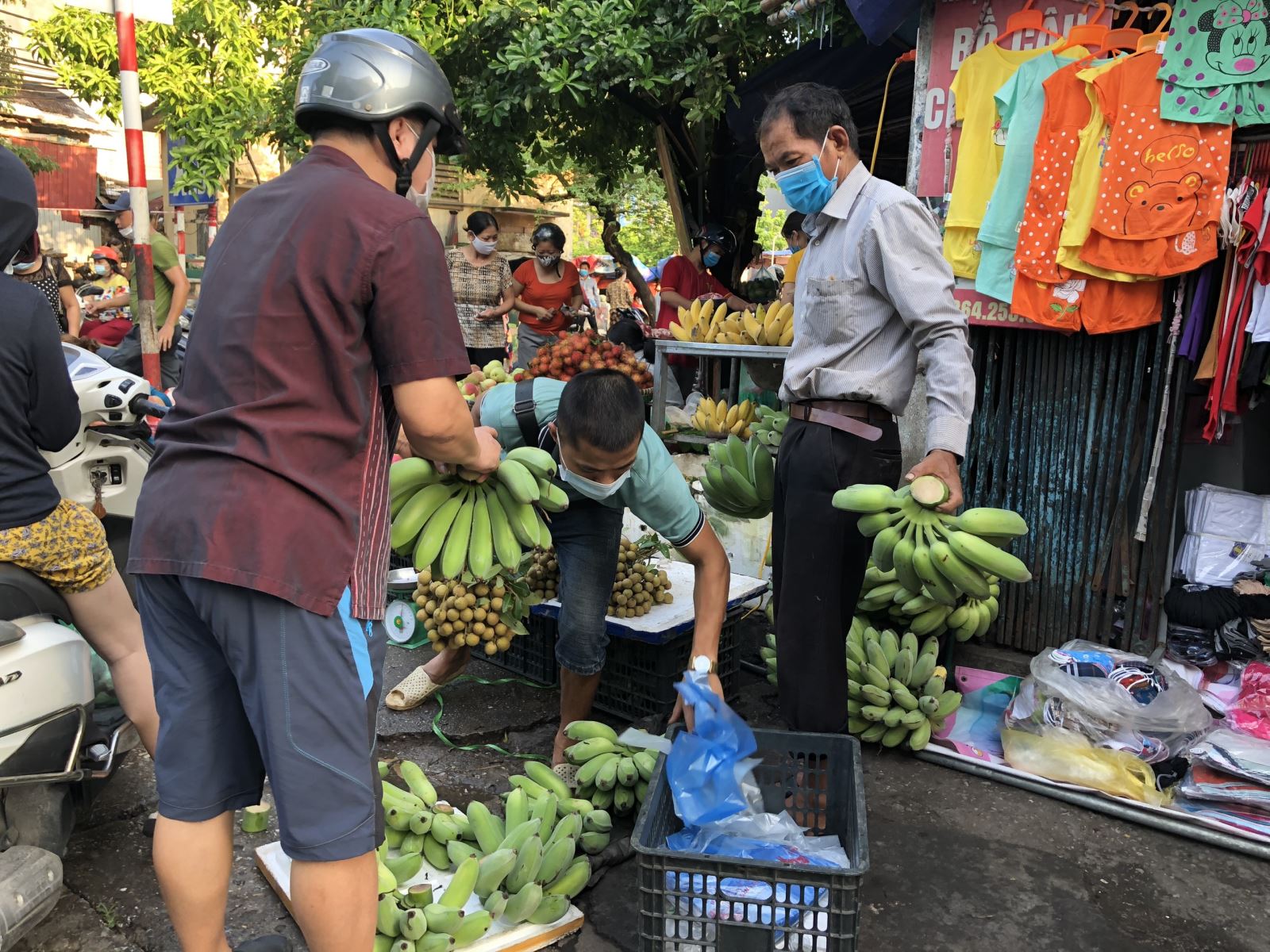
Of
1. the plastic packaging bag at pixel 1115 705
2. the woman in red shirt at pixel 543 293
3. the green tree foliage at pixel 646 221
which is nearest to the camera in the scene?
the plastic packaging bag at pixel 1115 705

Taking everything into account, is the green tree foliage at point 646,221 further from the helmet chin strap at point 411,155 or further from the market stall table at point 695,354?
the helmet chin strap at point 411,155

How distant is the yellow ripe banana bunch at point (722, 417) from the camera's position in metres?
6.14

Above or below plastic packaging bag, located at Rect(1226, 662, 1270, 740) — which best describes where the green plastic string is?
below

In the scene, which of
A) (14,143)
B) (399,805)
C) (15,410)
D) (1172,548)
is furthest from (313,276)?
(14,143)

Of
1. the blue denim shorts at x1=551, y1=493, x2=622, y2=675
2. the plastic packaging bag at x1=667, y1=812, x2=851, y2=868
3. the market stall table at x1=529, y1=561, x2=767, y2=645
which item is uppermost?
the blue denim shorts at x1=551, y1=493, x2=622, y2=675

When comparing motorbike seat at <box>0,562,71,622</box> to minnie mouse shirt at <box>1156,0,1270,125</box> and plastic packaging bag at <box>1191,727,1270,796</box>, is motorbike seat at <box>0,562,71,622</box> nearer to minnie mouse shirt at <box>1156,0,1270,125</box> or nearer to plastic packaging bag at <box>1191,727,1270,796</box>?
plastic packaging bag at <box>1191,727,1270,796</box>

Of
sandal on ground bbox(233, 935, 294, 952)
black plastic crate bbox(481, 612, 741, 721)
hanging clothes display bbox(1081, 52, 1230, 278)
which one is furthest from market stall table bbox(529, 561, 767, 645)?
hanging clothes display bbox(1081, 52, 1230, 278)

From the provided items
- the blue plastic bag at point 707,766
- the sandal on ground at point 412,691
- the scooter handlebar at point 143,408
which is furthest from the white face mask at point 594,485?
the scooter handlebar at point 143,408

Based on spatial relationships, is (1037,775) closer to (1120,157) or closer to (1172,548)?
(1172,548)

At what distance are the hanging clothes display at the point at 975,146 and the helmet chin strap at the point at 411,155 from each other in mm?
2988

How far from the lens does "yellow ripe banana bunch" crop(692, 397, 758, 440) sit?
242 inches

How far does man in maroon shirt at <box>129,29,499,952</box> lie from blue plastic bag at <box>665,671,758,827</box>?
0.80m

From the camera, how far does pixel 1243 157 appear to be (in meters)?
3.76

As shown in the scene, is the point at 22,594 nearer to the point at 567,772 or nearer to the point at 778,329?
the point at 567,772
